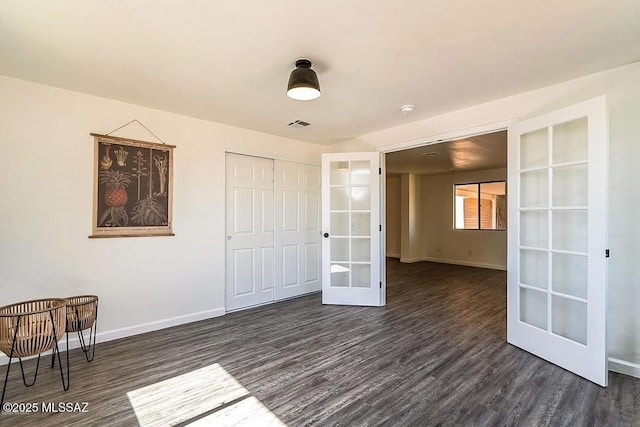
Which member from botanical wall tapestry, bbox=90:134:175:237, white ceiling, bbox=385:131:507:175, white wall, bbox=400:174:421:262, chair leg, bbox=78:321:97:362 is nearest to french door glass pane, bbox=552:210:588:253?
white ceiling, bbox=385:131:507:175

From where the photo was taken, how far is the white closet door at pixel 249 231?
4.05 meters

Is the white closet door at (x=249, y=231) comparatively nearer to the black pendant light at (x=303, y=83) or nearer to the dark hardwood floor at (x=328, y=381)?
the dark hardwood floor at (x=328, y=381)

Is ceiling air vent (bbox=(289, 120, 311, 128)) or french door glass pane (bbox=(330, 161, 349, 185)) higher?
ceiling air vent (bbox=(289, 120, 311, 128))

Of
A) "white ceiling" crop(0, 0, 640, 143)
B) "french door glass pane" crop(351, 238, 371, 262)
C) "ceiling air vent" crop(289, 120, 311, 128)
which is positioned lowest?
"french door glass pane" crop(351, 238, 371, 262)

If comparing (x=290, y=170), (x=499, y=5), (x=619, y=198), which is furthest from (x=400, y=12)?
(x=290, y=170)

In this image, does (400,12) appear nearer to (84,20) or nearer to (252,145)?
(84,20)

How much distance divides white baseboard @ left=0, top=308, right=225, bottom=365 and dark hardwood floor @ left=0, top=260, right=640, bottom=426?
9 centimetres

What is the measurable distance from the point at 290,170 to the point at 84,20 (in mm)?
3043

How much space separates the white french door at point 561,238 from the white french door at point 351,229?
5.49ft

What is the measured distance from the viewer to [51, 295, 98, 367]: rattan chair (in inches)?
98.6

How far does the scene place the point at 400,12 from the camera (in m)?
1.77

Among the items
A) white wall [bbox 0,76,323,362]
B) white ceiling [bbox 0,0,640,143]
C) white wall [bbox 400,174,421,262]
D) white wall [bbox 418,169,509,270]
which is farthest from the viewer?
white wall [bbox 400,174,421,262]

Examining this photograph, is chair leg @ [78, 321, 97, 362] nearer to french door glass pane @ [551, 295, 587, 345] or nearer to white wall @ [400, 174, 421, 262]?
french door glass pane @ [551, 295, 587, 345]

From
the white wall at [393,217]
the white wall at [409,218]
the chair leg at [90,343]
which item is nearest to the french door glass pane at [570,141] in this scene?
the chair leg at [90,343]
